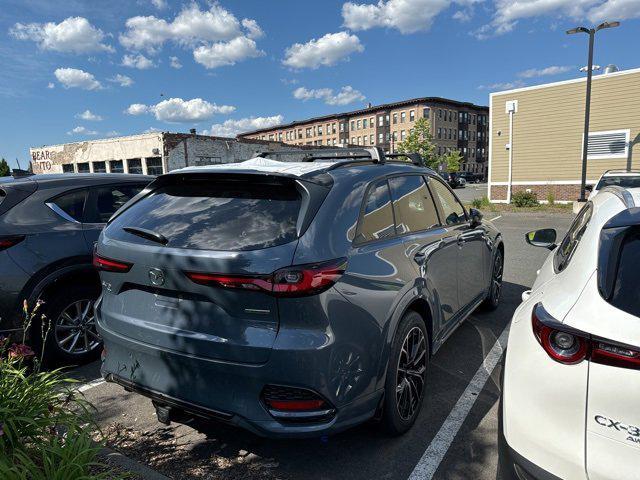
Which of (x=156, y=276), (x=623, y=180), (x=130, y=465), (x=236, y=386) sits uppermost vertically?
(x=156, y=276)

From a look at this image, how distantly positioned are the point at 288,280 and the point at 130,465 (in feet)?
4.97

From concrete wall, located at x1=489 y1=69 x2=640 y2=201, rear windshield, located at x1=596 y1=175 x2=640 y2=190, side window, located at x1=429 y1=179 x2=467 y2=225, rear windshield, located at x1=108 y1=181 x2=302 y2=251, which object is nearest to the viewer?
rear windshield, located at x1=108 y1=181 x2=302 y2=251

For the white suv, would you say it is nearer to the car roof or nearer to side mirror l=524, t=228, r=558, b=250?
side mirror l=524, t=228, r=558, b=250

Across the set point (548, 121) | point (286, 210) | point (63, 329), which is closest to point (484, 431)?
point (286, 210)

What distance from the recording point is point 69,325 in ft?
13.2

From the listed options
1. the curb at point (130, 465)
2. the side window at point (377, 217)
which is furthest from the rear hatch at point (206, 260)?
the curb at point (130, 465)

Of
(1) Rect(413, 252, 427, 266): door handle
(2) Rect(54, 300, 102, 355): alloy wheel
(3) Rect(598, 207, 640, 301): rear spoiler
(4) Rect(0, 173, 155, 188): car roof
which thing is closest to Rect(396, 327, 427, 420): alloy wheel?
(1) Rect(413, 252, 427, 266): door handle

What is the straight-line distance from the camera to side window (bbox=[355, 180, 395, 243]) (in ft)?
8.72

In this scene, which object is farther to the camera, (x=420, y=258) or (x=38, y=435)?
(x=420, y=258)

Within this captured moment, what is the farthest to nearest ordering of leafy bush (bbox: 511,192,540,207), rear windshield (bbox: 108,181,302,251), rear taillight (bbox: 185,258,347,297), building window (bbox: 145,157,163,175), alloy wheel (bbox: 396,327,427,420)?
building window (bbox: 145,157,163,175)
leafy bush (bbox: 511,192,540,207)
alloy wheel (bbox: 396,327,427,420)
rear windshield (bbox: 108,181,302,251)
rear taillight (bbox: 185,258,347,297)

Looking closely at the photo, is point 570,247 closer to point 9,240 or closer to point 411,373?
point 411,373

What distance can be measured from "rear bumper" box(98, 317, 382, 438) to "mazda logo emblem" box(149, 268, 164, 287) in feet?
1.23

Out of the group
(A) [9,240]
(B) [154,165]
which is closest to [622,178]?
(A) [9,240]

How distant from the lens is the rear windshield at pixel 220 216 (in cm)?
231
